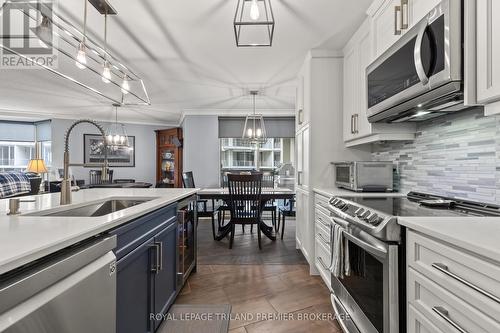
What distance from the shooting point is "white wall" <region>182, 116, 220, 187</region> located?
5.63 metres

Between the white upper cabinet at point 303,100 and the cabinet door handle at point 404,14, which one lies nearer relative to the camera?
the cabinet door handle at point 404,14

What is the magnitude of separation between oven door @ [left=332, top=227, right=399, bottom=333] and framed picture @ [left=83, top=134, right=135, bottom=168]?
6.65 meters

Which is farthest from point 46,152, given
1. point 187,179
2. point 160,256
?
point 160,256

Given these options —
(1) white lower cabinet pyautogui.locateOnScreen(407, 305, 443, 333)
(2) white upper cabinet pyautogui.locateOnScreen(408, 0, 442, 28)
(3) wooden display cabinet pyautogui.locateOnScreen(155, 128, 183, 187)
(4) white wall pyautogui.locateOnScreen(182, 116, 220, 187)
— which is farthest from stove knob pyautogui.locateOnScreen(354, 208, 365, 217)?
(3) wooden display cabinet pyautogui.locateOnScreen(155, 128, 183, 187)

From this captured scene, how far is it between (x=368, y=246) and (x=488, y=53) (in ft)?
3.19

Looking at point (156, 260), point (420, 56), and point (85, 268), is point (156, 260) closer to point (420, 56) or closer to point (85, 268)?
point (85, 268)

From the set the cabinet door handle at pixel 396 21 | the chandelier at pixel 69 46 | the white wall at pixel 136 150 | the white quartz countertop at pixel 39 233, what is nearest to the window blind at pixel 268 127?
the chandelier at pixel 69 46

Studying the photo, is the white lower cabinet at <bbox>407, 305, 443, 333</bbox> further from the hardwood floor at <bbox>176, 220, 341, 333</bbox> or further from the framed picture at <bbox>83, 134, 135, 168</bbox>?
the framed picture at <bbox>83, 134, 135, 168</bbox>

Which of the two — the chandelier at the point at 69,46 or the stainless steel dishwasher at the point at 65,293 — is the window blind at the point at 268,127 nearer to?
the chandelier at the point at 69,46

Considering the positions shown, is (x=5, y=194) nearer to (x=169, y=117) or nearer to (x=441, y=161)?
(x=169, y=117)

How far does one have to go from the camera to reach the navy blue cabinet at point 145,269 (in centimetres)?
119

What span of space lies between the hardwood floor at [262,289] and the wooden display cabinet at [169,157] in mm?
3553

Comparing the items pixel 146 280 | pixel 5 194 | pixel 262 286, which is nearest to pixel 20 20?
pixel 146 280

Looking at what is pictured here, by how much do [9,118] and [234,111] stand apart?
18.4 ft
